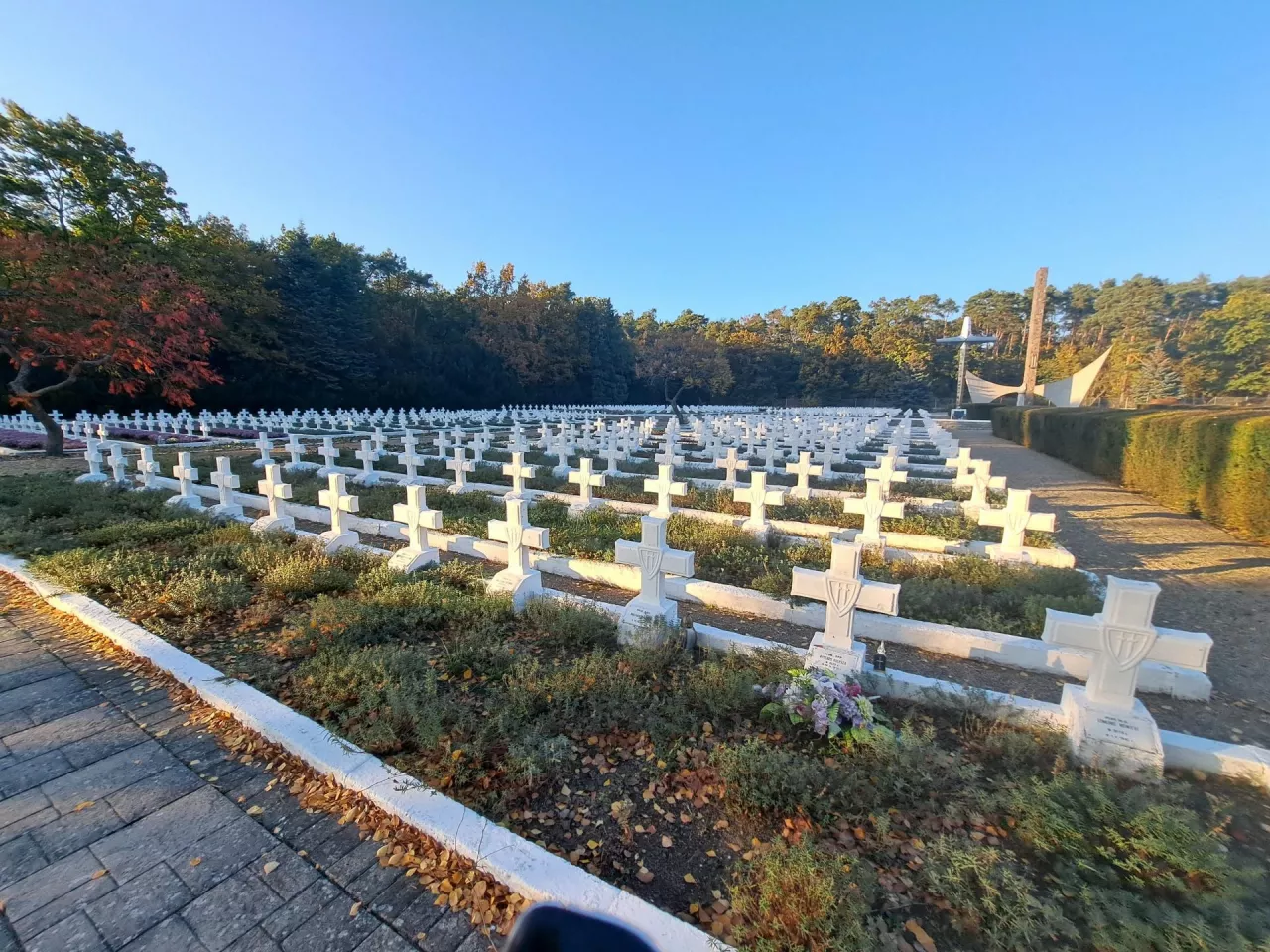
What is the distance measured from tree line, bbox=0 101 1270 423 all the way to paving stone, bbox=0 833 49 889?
46.0 ft

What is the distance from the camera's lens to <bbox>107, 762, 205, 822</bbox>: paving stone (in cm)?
222

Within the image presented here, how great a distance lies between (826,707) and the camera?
2.60m

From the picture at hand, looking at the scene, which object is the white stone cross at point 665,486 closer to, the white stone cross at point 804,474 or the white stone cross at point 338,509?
the white stone cross at point 804,474

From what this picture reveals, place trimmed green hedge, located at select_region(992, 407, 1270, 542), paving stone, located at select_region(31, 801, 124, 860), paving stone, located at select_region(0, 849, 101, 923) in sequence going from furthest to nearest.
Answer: trimmed green hedge, located at select_region(992, 407, 1270, 542) → paving stone, located at select_region(31, 801, 124, 860) → paving stone, located at select_region(0, 849, 101, 923)

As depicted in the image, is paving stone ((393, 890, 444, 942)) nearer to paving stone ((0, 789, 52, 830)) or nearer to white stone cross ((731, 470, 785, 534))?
paving stone ((0, 789, 52, 830))

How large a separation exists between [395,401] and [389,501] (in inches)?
1106

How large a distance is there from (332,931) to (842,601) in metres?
2.64

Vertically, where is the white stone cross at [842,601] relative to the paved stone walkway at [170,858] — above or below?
above

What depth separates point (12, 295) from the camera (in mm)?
11164

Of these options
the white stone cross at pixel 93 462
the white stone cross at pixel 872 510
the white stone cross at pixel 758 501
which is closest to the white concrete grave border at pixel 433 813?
the white stone cross at pixel 872 510

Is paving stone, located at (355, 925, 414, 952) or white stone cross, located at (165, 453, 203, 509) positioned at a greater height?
white stone cross, located at (165, 453, 203, 509)

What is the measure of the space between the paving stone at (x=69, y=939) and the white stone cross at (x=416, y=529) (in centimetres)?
307

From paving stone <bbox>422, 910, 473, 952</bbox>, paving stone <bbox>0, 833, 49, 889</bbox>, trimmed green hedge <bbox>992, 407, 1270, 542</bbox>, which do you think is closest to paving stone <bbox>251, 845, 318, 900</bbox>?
paving stone <bbox>422, 910, 473, 952</bbox>

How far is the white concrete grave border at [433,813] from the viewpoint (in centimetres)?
174
